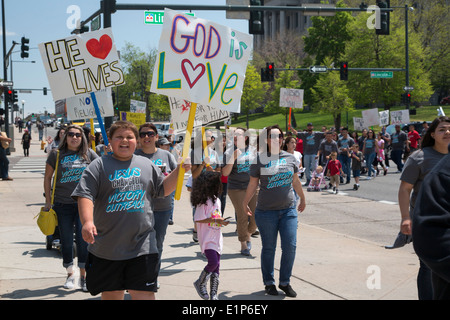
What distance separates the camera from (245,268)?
25.1ft

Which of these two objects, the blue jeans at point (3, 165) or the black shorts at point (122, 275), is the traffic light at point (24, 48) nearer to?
the blue jeans at point (3, 165)


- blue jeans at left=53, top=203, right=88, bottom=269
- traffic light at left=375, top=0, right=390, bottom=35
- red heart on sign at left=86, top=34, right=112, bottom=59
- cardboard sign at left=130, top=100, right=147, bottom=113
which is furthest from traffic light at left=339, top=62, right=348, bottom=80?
blue jeans at left=53, top=203, right=88, bottom=269

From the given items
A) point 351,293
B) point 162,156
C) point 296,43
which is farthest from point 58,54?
point 296,43

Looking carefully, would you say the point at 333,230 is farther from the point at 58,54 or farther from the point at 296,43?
the point at 296,43

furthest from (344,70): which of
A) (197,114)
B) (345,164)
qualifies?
(197,114)

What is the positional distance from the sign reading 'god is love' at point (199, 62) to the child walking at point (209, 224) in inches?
35.6

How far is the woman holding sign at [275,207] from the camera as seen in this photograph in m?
6.41

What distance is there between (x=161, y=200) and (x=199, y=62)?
1.65 meters

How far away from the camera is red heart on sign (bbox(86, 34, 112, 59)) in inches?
317

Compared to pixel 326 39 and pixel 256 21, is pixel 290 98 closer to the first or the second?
pixel 256 21

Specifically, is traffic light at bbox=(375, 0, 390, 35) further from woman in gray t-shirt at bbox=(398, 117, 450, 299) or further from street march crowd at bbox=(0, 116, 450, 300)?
woman in gray t-shirt at bbox=(398, 117, 450, 299)

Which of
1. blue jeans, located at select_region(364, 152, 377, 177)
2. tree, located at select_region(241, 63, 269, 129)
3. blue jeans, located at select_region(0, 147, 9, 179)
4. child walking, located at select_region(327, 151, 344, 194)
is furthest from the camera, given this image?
tree, located at select_region(241, 63, 269, 129)

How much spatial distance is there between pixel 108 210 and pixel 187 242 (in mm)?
5089

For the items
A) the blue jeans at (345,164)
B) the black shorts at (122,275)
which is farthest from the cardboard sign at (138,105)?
the black shorts at (122,275)
